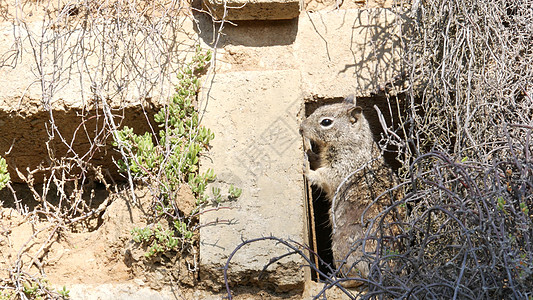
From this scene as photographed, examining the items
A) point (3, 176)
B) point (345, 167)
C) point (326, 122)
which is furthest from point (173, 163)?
point (345, 167)

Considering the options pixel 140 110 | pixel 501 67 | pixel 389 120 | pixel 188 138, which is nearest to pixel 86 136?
pixel 140 110

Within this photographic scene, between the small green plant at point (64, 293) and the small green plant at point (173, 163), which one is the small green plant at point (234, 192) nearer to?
the small green plant at point (173, 163)

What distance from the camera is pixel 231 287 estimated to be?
4891 millimetres

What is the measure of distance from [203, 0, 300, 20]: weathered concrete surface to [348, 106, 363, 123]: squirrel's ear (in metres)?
1.01

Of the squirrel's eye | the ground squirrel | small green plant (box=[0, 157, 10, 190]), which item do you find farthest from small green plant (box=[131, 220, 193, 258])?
the squirrel's eye

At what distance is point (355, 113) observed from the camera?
19.9ft

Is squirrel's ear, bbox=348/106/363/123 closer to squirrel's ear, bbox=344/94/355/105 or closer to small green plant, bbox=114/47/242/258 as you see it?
squirrel's ear, bbox=344/94/355/105

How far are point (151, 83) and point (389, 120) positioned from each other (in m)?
2.32

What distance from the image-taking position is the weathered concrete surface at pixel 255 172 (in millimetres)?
4855

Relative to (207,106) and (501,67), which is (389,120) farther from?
(207,106)

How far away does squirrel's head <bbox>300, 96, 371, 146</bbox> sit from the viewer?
6011 mm

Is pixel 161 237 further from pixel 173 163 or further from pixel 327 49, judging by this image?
pixel 327 49

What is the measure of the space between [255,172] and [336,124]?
1.14m

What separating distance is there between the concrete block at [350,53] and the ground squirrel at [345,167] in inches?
8.1
